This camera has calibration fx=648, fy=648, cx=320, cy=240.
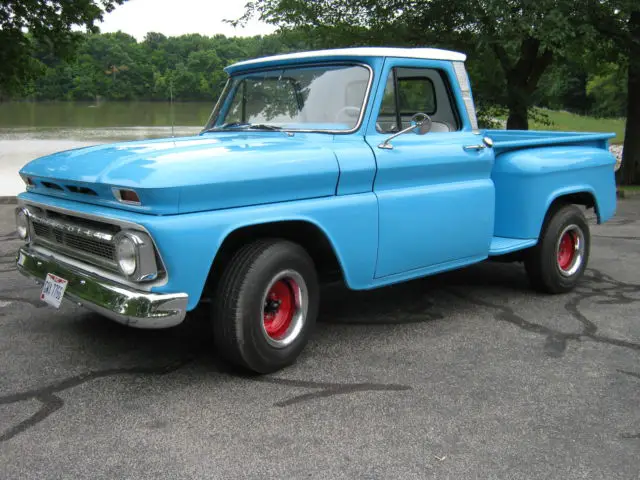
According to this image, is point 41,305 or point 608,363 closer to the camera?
point 608,363

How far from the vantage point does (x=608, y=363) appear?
385cm

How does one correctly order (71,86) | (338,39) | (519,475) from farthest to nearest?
(71,86) → (338,39) → (519,475)

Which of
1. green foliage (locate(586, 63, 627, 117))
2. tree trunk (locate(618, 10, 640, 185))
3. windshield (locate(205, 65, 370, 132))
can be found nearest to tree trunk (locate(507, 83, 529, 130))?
tree trunk (locate(618, 10, 640, 185))

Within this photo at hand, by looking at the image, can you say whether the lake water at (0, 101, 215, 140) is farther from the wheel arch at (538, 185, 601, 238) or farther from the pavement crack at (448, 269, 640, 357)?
the pavement crack at (448, 269, 640, 357)

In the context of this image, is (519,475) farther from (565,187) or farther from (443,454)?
(565,187)

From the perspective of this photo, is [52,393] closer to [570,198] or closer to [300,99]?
[300,99]

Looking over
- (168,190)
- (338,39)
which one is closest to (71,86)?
(338,39)

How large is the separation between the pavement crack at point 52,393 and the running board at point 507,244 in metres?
2.32

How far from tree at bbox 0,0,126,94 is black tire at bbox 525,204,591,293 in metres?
11.7

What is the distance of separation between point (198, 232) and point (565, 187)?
3282mm

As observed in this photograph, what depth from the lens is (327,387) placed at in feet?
11.4

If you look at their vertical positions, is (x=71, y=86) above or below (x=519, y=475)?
above

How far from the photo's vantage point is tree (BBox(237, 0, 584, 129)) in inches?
433

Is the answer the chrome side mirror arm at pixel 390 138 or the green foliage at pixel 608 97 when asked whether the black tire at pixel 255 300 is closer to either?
the chrome side mirror arm at pixel 390 138
